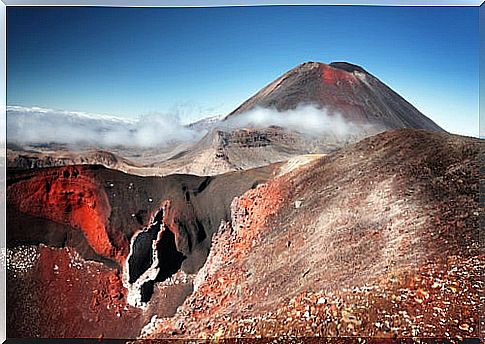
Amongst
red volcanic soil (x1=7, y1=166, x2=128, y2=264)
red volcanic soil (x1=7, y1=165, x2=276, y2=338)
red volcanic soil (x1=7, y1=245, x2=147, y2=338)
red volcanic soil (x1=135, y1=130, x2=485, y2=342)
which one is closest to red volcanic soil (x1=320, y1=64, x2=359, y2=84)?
red volcanic soil (x1=135, y1=130, x2=485, y2=342)

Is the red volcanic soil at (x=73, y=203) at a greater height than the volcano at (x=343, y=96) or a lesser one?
lesser

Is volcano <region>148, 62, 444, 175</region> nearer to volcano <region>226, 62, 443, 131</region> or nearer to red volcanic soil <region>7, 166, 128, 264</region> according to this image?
volcano <region>226, 62, 443, 131</region>

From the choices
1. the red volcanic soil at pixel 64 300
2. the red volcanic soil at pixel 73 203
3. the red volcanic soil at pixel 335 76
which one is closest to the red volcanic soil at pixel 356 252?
the red volcanic soil at pixel 64 300

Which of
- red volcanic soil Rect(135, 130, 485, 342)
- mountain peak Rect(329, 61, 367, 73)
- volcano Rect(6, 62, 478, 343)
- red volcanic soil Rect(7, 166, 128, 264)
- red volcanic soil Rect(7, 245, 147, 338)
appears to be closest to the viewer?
red volcanic soil Rect(135, 130, 485, 342)

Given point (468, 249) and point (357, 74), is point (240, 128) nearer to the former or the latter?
point (357, 74)

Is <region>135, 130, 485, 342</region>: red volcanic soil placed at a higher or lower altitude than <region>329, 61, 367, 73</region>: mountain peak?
lower

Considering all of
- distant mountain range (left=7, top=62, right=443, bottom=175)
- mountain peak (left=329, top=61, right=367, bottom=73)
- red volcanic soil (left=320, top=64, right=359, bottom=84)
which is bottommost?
distant mountain range (left=7, top=62, right=443, bottom=175)

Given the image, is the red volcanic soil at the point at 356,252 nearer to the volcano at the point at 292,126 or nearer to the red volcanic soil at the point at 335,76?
the volcano at the point at 292,126

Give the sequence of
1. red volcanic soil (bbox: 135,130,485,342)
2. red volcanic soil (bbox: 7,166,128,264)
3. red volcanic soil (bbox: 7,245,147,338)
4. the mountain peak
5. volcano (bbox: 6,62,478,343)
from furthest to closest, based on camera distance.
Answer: the mountain peak
red volcanic soil (bbox: 7,166,128,264)
red volcanic soil (bbox: 7,245,147,338)
volcano (bbox: 6,62,478,343)
red volcanic soil (bbox: 135,130,485,342)

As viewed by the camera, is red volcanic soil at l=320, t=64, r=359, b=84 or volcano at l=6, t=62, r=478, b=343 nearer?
volcano at l=6, t=62, r=478, b=343
